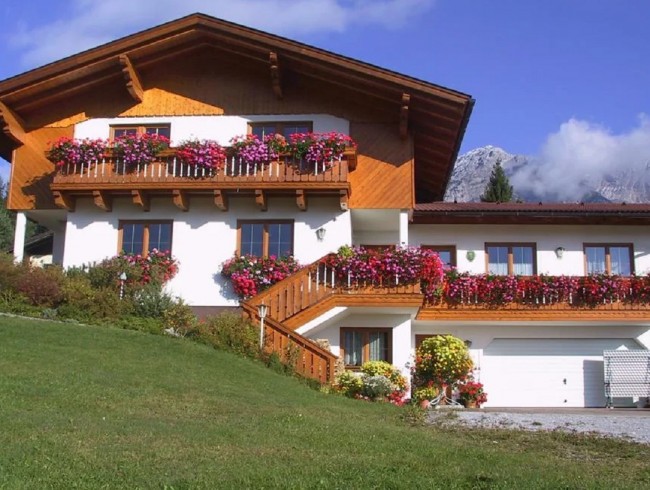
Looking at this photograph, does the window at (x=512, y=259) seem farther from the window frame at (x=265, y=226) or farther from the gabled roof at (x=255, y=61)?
the window frame at (x=265, y=226)

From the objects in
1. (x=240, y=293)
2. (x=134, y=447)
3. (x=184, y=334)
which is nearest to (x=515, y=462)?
(x=134, y=447)

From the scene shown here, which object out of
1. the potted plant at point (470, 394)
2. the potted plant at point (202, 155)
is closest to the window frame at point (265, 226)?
the potted plant at point (202, 155)

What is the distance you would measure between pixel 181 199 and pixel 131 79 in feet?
12.5

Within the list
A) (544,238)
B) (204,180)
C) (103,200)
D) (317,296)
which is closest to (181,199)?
(204,180)

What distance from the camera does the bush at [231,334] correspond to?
18.1 m

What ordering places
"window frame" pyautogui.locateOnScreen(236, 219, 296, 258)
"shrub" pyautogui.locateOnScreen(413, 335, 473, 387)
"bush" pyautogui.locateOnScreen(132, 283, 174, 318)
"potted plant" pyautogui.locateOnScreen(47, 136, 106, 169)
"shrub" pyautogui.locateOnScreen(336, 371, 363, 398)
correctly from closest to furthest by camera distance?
"shrub" pyautogui.locateOnScreen(336, 371, 363, 398) → "shrub" pyautogui.locateOnScreen(413, 335, 473, 387) → "bush" pyautogui.locateOnScreen(132, 283, 174, 318) → "potted plant" pyautogui.locateOnScreen(47, 136, 106, 169) → "window frame" pyautogui.locateOnScreen(236, 219, 296, 258)

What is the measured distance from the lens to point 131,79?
23172 millimetres

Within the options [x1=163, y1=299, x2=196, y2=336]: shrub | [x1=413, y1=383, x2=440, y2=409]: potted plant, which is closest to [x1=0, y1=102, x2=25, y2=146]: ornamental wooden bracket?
[x1=163, y1=299, x2=196, y2=336]: shrub

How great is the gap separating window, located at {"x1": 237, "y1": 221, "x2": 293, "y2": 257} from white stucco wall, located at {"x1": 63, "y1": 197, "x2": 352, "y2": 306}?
17 centimetres

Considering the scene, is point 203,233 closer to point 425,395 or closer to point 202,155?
point 202,155

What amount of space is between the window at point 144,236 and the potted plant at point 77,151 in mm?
2052

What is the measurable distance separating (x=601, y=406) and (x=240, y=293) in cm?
1036

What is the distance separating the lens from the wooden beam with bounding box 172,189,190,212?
73.2 ft

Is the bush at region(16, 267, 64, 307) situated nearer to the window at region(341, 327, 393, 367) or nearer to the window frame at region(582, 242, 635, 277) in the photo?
the window at region(341, 327, 393, 367)
